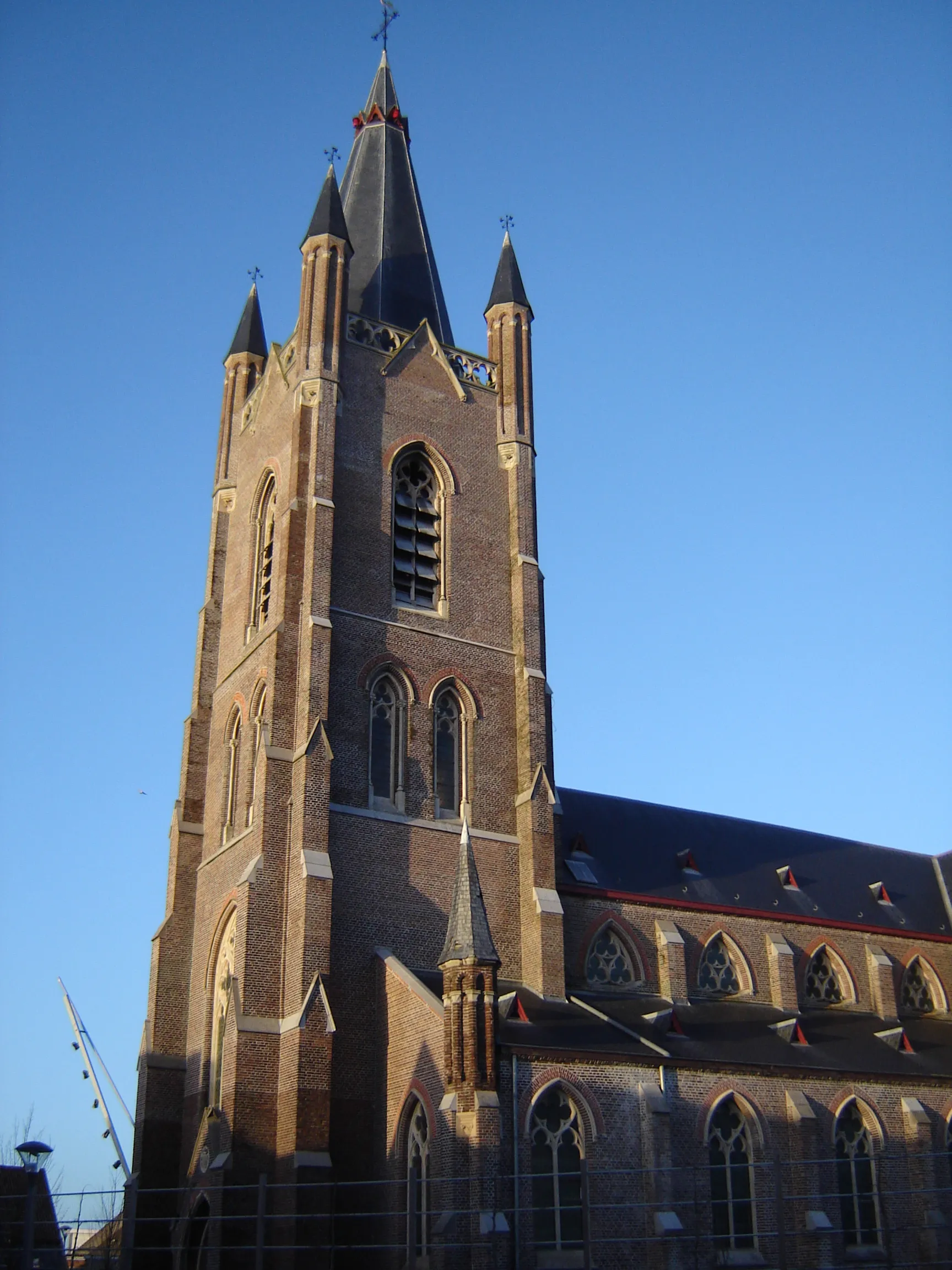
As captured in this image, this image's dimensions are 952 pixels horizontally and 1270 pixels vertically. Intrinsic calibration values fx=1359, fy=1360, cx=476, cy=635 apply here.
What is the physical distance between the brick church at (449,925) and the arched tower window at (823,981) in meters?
0.11

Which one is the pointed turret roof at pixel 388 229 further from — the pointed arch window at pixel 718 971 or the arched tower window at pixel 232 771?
the pointed arch window at pixel 718 971

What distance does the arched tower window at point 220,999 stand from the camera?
2823 centimetres

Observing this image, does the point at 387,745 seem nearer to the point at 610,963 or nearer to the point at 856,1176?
the point at 610,963

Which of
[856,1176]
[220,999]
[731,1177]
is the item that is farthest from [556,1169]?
[220,999]

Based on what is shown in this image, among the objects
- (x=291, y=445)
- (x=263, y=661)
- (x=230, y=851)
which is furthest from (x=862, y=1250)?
(x=291, y=445)

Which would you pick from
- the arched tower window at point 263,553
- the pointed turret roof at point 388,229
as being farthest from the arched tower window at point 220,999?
the pointed turret roof at point 388,229

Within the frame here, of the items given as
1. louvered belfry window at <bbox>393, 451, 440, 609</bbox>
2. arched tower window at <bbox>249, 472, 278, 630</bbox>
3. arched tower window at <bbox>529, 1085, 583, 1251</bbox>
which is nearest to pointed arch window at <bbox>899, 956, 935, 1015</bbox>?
arched tower window at <bbox>529, 1085, 583, 1251</bbox>

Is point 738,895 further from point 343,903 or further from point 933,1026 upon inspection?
point 343,903

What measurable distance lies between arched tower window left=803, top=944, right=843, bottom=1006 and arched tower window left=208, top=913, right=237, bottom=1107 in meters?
15.3

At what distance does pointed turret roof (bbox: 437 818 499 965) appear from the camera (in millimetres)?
24344

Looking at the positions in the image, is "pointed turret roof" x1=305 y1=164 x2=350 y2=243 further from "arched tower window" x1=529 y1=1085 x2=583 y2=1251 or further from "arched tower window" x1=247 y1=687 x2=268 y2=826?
"arched tower window" x1=529 y1=1085 x2=583 y2=1251

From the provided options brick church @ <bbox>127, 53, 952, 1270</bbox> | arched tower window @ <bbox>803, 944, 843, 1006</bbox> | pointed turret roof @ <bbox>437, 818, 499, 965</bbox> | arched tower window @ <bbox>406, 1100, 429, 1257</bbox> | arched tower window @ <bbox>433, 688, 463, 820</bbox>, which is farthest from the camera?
arched tower window @ <bbox>803, 944, 843, 1006</bbox>

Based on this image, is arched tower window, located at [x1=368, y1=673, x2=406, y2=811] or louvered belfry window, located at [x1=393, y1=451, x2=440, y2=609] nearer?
arched tower window, located at [x1=368, y1=673, x2=406, y2=811]

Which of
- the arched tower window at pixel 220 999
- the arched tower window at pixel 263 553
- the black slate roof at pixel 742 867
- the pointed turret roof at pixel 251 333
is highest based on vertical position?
the pointed turret roof at pixel 251 333
